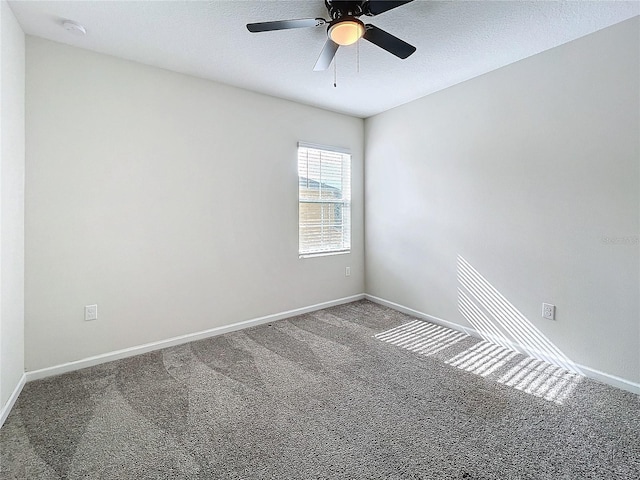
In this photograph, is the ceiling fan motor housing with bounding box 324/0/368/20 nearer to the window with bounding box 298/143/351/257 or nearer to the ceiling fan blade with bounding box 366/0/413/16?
the ceiling fan blade with bounding box 366/0/413/16

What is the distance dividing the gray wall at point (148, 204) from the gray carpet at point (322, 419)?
0.45 meters

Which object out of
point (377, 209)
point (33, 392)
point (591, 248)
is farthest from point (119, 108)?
point (591, 248)

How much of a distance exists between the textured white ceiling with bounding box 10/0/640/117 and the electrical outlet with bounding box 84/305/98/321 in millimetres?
2104

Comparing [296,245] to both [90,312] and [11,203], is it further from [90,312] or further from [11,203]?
[11,203]

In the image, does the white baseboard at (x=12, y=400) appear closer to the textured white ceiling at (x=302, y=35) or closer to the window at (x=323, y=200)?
the textured white ceiling at (x=302, y=35)

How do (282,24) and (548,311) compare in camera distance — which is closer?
(282,24)

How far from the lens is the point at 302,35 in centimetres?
235

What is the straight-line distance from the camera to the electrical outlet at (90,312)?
8.54 ft

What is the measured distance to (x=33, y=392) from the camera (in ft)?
7.32

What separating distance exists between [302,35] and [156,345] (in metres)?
2.94

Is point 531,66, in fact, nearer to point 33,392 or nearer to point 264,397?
point 264,397

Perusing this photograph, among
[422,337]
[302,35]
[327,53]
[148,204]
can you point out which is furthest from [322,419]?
[302,35]

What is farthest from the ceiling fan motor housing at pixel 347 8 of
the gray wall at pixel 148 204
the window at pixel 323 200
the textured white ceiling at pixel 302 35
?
the window at pixel 323 200

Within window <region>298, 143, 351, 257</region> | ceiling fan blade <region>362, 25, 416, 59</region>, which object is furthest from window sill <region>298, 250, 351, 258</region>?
ceiling fan blade <region>362, 25, 416, 59</region>
